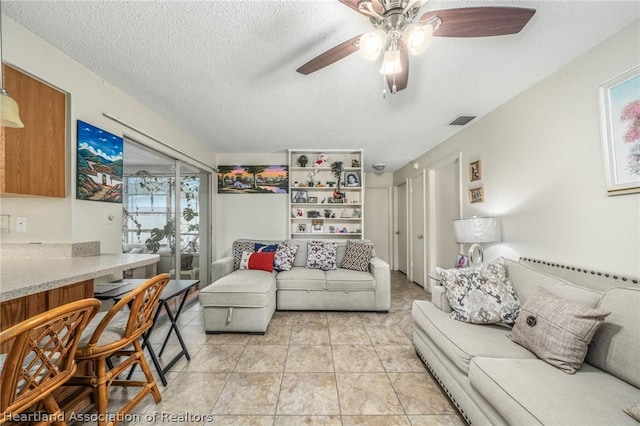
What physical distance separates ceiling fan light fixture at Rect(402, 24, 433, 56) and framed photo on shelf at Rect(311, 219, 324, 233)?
3288 mm

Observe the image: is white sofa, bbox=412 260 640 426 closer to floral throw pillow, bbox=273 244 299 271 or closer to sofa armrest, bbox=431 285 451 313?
sofa armrest, bbox=431 285 451 313

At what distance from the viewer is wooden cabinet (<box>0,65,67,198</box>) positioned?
1.50 m

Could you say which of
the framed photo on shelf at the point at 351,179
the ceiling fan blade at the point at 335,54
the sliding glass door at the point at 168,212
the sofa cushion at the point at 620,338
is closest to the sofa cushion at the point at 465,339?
the sofa cushion at the point at 620,338

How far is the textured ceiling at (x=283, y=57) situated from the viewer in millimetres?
1367

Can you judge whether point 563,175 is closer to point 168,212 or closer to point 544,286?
point 544,286

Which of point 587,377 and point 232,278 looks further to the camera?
point 232,278

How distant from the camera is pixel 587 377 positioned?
1162 mm

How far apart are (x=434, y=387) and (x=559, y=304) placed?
99 cm

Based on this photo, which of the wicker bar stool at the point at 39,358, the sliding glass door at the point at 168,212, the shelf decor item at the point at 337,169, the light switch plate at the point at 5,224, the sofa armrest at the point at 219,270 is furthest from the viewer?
the shelf decor item at the point at 337,169

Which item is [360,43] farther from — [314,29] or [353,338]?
[353,338]

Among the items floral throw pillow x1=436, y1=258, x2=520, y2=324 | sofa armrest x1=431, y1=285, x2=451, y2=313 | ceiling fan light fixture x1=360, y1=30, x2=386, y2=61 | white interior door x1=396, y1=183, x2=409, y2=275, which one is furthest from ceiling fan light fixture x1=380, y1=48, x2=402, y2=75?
white interior door x1=396, y1=183, x2=409, y2=275

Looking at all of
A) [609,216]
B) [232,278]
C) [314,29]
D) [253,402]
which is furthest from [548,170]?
[232,278]

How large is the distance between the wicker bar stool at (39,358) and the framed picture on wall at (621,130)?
2.81m

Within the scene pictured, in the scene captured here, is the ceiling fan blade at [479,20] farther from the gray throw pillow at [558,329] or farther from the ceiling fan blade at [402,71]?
the gray throw pillow at [558,329]
